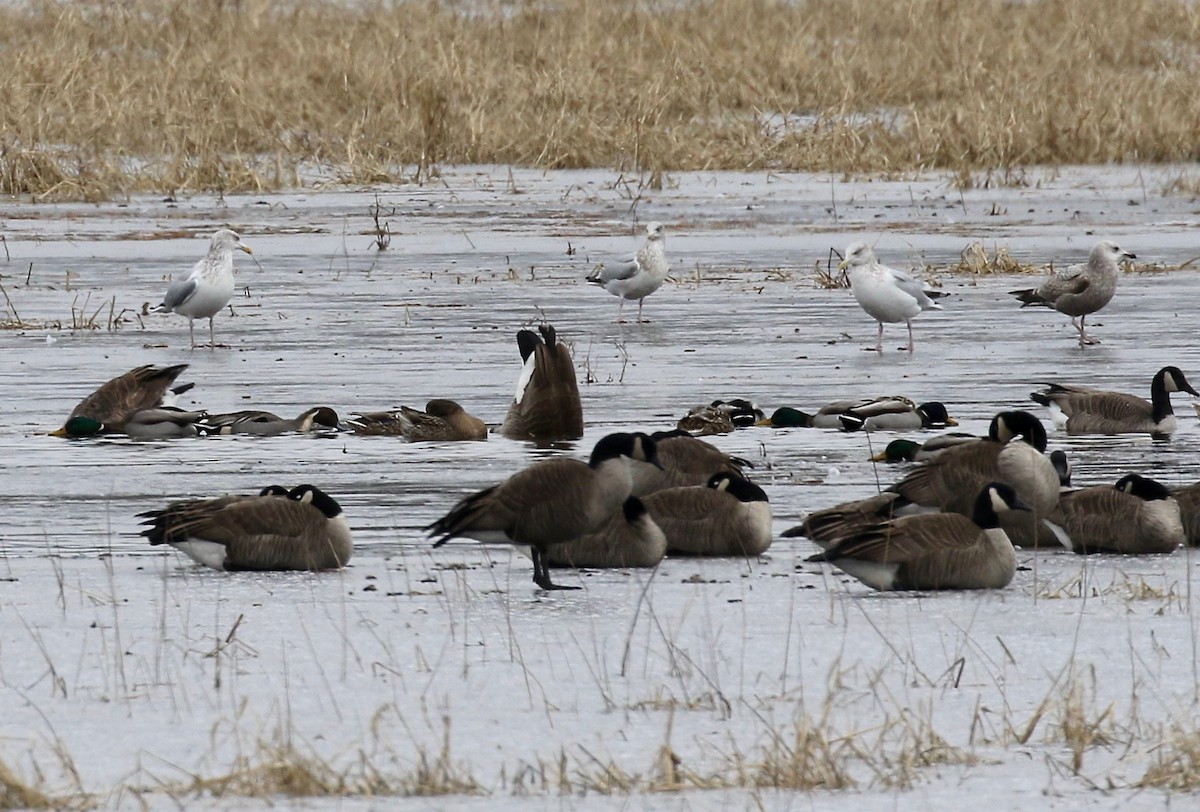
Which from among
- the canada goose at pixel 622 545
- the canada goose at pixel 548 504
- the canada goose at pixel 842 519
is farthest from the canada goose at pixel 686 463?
the canada goose at pixel 548 504

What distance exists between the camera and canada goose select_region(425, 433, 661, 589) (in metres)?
7.65

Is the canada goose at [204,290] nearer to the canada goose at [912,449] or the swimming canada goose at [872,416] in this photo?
the swimming canada goose at [872,416]

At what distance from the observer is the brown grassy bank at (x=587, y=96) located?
88.9ft

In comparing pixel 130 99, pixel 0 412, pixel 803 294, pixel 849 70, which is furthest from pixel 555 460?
pixel 849 70

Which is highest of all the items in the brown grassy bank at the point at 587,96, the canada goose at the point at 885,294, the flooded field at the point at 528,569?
the brown grassy bank at the point at 587,96

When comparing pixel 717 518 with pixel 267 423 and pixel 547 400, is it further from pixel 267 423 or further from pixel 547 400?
pixel 267 423

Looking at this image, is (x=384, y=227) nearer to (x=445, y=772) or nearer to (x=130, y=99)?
(x=130, y=99)

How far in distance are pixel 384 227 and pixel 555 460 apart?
564 inches

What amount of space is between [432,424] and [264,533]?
137 inches

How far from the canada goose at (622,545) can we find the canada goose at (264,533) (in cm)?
85

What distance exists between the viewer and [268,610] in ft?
24.3

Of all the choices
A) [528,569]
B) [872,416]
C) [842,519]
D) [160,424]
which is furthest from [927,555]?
[160,424]

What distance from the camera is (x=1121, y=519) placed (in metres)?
8.29

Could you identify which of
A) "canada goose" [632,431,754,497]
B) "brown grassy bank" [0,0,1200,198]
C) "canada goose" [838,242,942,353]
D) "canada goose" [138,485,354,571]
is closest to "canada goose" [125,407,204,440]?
"canada goose" [632,431,754,497]
